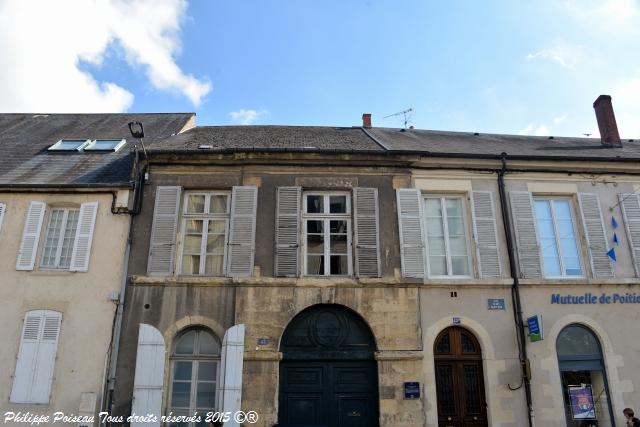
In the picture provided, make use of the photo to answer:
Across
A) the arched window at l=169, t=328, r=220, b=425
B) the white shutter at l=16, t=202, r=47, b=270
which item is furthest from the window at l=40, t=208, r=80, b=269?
the arched window at l=169, t=328, r=220, b=425

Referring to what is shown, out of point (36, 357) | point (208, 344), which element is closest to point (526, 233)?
point (208, 344)

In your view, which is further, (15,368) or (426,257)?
(426,257)

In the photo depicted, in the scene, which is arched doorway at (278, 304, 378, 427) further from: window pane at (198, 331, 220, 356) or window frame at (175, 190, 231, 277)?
window frame at (175, 190, 231, 277)

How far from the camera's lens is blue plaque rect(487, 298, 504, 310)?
28.5 ft

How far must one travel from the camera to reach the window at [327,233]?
8.90 m

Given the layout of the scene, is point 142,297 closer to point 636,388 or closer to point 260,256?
point 260,256

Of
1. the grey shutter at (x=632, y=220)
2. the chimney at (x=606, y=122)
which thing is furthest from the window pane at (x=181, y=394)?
the chimney at (x=606, y=122)

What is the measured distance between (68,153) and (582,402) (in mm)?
11635

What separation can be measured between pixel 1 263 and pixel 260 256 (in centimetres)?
480

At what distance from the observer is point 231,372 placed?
8.01 meters

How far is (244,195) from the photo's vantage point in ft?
30.0

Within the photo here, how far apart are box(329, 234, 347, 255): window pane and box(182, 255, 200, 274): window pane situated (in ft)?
8.44

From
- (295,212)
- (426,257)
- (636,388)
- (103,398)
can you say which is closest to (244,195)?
(295,212)

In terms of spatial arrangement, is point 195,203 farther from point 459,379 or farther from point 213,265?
point 459,379
